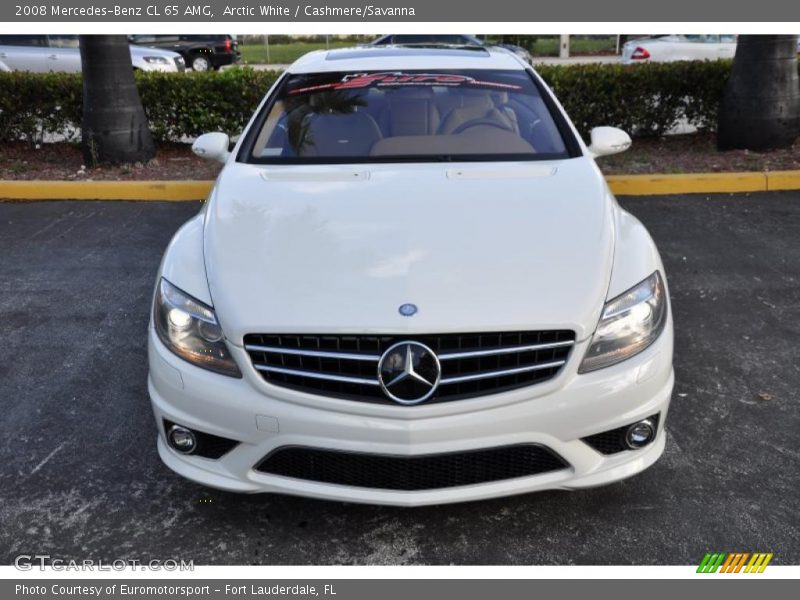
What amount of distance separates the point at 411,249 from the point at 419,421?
68cm

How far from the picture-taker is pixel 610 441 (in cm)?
282

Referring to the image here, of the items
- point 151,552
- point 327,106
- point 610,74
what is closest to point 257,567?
point 151,552

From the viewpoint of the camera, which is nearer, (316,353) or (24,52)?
(316,353)

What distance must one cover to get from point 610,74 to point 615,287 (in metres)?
6.62

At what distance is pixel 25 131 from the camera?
9086 millimetres

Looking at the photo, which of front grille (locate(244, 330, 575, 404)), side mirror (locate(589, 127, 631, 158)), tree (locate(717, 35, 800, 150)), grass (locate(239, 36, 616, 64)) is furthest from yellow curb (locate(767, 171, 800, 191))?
grass (locate(239, 36, 616, 64))

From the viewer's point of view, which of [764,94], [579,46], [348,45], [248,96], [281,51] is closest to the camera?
[764,94]

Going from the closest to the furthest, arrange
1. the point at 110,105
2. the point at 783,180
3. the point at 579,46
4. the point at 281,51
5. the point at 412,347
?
the point at 412,347 → the point at 783,180 → the point at 110,105 → the point at 281,51 → the point at 579,46

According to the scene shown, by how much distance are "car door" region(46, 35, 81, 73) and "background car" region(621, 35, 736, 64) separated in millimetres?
11411

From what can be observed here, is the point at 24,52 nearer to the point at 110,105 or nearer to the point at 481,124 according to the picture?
the point at 110,105

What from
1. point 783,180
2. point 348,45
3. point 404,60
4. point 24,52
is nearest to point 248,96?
point 404,60

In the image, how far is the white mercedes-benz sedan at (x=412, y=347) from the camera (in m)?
2.61

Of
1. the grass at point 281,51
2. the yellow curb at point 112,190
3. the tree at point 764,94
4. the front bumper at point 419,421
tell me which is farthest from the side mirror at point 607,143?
the grass at point 281,51

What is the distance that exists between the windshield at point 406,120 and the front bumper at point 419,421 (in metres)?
1.51
